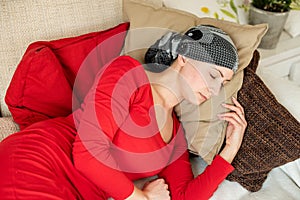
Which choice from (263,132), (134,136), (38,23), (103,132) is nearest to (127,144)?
(134,136)

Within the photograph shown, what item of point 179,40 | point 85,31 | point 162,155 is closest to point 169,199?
point 162,155

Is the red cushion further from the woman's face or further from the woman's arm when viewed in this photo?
the woman's arm

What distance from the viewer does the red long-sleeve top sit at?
3.41 feet

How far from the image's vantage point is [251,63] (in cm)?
128

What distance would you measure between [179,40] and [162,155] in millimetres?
363

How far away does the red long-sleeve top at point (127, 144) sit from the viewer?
3.41 ft

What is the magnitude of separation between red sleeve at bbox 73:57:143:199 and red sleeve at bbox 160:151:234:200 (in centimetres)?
22

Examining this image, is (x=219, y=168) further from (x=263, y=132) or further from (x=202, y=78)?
(x=202, y=78)

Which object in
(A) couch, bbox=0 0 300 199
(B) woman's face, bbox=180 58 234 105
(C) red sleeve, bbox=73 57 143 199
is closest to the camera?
(C) red sleeve, bbox=73 57 143 199

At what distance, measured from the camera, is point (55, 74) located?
1.21 meters

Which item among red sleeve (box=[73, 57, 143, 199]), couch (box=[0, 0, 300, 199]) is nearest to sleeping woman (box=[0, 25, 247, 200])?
red sleeve (box=[73, 57, 143, 199])

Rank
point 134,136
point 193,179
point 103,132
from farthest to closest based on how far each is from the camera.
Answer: point 193,179 < point 134,136 < point 103,132

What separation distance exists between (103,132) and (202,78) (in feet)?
1.07

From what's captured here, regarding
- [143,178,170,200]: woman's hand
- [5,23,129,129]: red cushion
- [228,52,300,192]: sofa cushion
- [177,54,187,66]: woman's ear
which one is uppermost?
[177,54,187,66]: woman's ear
